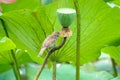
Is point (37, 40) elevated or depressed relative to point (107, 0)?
depressed

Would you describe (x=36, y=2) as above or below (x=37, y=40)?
above

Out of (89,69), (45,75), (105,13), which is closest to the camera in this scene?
(105,13)

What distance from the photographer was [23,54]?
91 centimetres

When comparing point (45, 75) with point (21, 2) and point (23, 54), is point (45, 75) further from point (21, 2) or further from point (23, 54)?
point (21, 2)

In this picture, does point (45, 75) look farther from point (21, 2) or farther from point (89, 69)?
point (89, 69)

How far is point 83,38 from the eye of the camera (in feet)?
2.50

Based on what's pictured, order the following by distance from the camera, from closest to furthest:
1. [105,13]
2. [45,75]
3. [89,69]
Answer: [105,13], [45,75], [89,69]

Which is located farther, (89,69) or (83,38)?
(89,69)

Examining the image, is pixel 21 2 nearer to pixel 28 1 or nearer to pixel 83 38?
pixel 28 1

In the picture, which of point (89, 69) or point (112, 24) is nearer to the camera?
point (112, 24)

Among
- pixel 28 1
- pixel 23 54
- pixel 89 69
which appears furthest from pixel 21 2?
pixel 89 69

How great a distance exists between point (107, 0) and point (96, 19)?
11 centimetres

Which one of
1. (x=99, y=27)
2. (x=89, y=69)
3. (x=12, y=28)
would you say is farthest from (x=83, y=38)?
(x=89, y=69)

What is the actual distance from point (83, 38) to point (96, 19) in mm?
47
